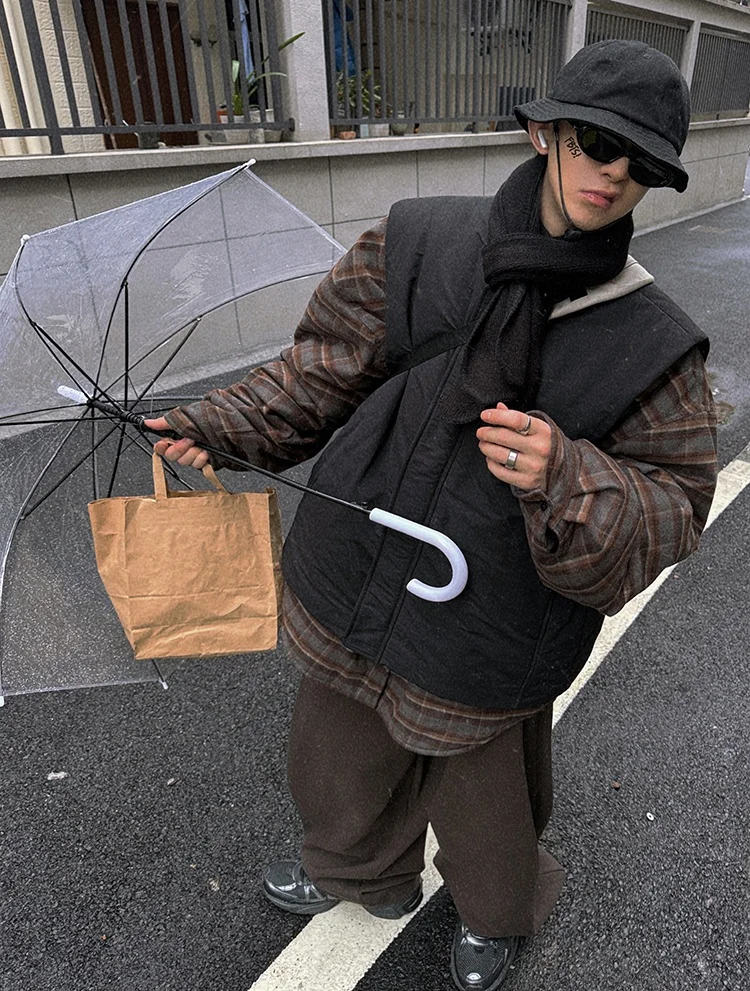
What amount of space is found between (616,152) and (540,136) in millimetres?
141

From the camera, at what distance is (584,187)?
114cm

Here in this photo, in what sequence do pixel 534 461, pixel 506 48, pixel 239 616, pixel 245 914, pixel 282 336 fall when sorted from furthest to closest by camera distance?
pixel 506 48 < pixel 282 336 < pixel 245 914 < pixel 239 616 < pixel 534 461

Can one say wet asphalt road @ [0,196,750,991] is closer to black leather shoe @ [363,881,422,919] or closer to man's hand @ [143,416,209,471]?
black leather shoe @ [363,881,422,919]

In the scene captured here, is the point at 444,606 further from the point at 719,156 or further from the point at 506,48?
the point at 719,156

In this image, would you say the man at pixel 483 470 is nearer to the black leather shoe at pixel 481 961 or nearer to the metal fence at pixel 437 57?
the black leather shoe at pixel 481 961

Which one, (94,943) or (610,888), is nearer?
(94,943)

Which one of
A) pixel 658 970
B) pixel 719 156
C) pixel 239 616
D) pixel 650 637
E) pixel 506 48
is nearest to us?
pixel 239 616

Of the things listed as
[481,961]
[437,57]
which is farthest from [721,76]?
[481,961]

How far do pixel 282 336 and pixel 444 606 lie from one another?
514 centimetres

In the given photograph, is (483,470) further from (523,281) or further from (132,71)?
(132,71)

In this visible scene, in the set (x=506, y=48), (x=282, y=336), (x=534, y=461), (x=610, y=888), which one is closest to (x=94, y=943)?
(x=610, y=888)

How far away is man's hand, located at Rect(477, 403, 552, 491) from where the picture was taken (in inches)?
43.4

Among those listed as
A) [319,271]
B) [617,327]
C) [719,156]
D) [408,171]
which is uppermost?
[617,327]

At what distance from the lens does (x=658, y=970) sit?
183 cm
